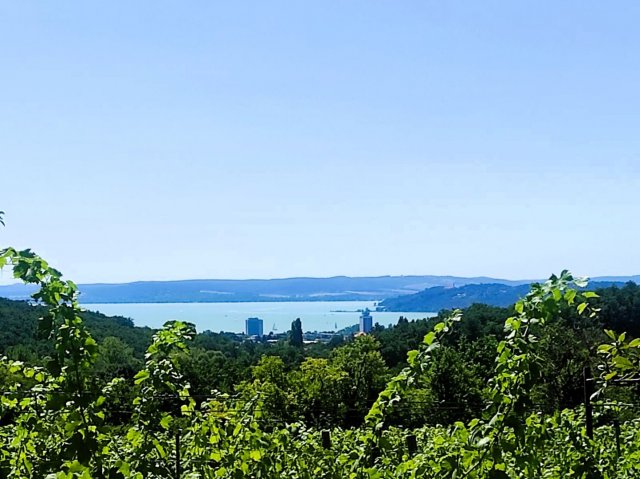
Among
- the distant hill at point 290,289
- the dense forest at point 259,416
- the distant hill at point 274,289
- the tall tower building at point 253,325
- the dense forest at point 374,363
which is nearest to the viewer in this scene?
the dense forest at point 259,416

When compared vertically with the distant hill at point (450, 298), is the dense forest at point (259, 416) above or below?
above

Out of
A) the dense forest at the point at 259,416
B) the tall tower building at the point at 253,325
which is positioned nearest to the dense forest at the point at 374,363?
the dense forest at the point at 259,416

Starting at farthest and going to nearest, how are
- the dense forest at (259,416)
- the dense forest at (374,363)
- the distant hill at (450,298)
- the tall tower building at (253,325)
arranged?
the distant hill at (450,298) < the tall tower building at (253,325) < the dense forest at (374,363) < the dense forest at (259,416)

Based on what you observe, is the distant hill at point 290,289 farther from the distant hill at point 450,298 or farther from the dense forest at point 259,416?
the dense forest at point 259,416

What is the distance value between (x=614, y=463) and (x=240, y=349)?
27.6 m

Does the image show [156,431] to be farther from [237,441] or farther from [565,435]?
[565,435]

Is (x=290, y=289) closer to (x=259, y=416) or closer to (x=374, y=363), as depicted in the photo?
(x=374, y=363)

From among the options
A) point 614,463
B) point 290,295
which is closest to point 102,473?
point 614,463

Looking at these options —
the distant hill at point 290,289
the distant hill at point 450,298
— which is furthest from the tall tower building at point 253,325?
the distant hill at point 290,289

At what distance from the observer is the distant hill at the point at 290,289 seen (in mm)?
100312

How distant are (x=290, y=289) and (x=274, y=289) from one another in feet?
10.2

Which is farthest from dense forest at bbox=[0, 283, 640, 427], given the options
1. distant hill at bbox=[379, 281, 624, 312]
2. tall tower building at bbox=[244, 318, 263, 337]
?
tall tower building at bbox=[244, 318, 263, 337]

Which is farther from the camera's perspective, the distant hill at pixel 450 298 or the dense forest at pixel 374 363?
the distant hill at pixel 450 298

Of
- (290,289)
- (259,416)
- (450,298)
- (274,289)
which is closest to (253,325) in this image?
(450,298)
